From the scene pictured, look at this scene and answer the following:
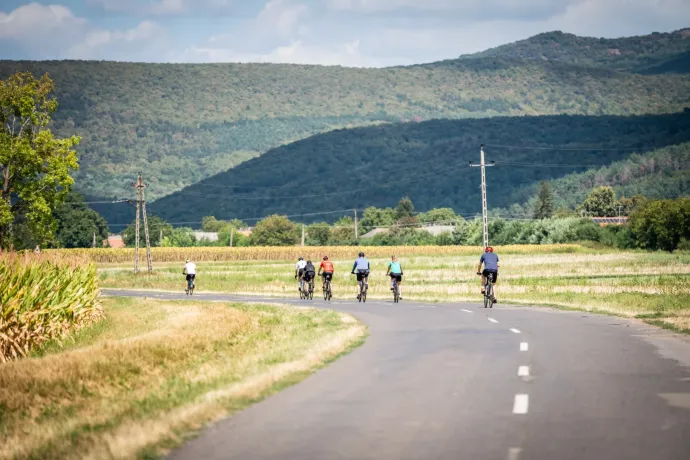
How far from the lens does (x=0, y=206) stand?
51312 millimetres

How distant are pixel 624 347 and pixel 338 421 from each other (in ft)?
32.3

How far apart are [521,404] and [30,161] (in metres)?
43.3

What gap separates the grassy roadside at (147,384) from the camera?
1052 cm

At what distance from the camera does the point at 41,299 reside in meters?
25.5

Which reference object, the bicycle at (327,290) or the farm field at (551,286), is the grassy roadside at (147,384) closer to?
the farm field at (551,286)

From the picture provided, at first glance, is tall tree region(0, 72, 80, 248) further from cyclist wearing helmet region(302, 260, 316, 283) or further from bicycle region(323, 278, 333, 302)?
bicycle region(323, 278, 333, 302)

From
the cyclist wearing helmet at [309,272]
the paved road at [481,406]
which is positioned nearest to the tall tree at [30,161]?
the cyclist wearing helmet at [309,272]

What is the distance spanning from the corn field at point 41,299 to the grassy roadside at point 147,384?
59cm

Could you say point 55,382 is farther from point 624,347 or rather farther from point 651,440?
point 624,347

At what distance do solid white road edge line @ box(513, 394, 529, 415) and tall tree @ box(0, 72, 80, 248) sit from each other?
42007 mm

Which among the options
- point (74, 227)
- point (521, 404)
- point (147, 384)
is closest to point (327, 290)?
point (147, 384)

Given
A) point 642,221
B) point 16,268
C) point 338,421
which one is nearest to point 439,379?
point 338,421

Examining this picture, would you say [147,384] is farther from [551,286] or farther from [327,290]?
[551,286]

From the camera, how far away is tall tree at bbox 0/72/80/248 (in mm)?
51719
